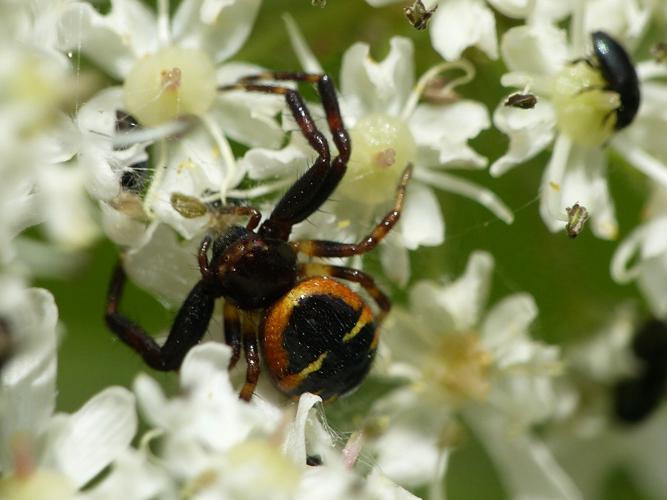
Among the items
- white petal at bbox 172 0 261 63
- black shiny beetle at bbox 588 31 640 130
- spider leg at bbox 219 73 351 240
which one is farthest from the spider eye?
white petal at bbox 172 0 261 63

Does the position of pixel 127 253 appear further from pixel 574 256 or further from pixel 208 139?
pixel 574 256

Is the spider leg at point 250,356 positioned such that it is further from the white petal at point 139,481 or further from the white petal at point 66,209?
the white petal at point 66,209

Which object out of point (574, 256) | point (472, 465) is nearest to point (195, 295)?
point (574, 256)

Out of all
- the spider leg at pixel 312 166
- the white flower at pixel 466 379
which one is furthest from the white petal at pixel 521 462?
the spider leg at pixel 312 166

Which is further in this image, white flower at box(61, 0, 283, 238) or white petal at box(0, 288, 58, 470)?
white flower at box(61, 0, 283, 238)

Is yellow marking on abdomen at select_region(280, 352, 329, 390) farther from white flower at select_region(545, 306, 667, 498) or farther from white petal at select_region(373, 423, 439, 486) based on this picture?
white flower at select_region(545, 306, 667, 498)
